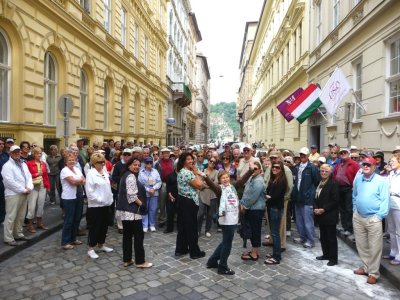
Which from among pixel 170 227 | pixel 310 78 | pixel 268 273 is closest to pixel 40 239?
pixel 170 227

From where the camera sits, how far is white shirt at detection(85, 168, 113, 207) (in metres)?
6.04

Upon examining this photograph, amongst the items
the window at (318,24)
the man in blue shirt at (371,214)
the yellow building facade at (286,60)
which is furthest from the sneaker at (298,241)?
the window at (318,24)

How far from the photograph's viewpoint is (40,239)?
23.3 ft

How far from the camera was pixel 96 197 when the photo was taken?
19.8 feet

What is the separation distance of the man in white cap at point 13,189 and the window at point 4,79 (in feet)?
14.6

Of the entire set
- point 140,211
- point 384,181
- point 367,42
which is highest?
point 367,42

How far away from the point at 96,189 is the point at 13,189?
1.60 metres

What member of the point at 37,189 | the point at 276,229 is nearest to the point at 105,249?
the point at 37,189

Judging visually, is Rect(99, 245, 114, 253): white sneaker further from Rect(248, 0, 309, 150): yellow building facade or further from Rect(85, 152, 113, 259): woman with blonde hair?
Rect(248, 0, 309, 150): yellow building facade

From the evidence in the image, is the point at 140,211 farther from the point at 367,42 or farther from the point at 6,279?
the point at 367,42

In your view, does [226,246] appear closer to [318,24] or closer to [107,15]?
[318,24]

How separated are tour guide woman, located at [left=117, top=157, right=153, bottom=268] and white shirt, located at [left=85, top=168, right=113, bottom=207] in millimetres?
564

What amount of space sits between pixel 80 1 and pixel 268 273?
13.8 meters

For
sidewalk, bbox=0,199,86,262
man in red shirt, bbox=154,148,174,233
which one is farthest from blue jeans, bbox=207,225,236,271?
sidewalk, bbox=0,199,86,262
